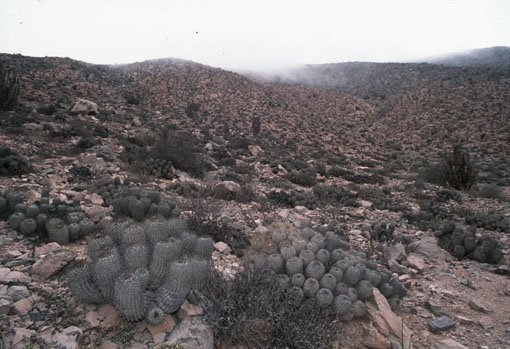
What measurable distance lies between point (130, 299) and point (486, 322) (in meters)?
3.32

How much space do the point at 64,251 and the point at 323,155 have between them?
1234cm

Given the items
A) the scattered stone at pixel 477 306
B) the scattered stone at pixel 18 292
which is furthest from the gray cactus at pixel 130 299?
the scattered stone at pixel 477 306

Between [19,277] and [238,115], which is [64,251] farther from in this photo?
[238,115]

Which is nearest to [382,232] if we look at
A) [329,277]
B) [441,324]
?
[441,324]

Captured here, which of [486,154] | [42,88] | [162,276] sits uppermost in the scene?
[42,88]

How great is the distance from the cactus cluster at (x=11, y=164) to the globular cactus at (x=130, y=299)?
456 centimetres

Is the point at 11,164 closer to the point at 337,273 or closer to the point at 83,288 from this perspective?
the point at 83,288

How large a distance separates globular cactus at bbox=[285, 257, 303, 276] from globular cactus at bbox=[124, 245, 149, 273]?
50.1 inches

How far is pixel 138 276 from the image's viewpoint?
2531mm

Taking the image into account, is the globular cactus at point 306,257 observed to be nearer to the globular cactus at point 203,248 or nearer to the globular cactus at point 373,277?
the globular cactus at point 373,277

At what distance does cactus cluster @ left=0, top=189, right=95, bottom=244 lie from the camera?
3.66m

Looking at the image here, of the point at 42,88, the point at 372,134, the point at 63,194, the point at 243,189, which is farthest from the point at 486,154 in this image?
the point at 42,88

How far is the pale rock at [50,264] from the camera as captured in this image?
2.93 metres

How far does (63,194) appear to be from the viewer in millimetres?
5203
